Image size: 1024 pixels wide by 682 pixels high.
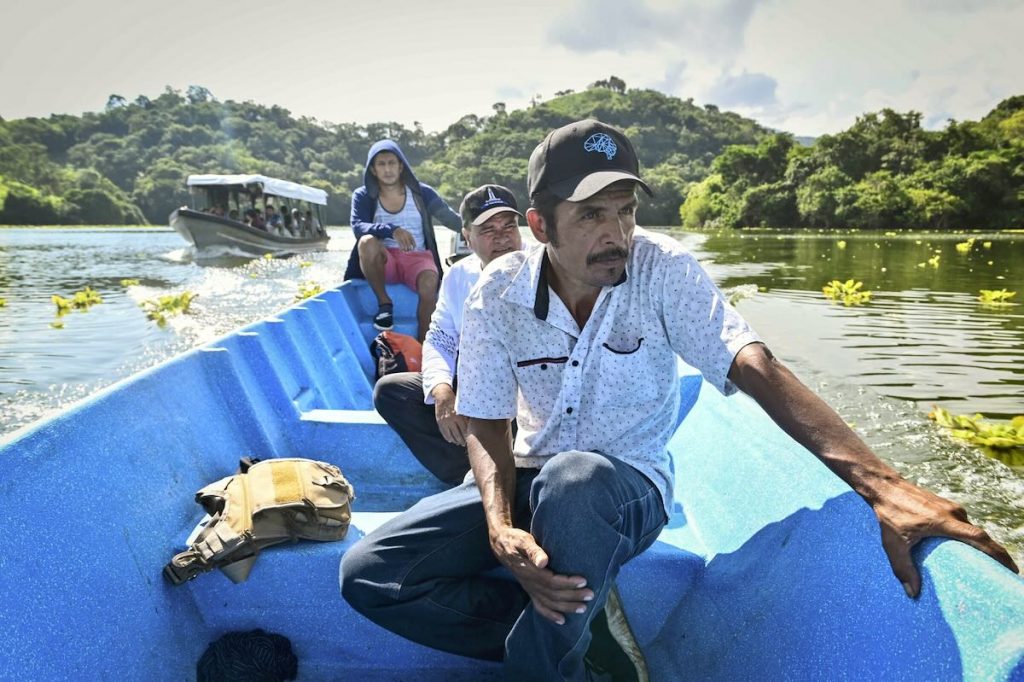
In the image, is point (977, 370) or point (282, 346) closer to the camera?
point (282, 346)

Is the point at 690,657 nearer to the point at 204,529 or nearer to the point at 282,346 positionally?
the point at 204,529

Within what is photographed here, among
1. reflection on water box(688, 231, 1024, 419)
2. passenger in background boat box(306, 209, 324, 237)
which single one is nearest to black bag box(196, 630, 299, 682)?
reflection on water box(688, 231, 1024, 419)

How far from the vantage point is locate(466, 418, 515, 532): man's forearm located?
1.60 m

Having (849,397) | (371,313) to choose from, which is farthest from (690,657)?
(849,397)

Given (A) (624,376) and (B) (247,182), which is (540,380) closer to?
(A) (624,376)

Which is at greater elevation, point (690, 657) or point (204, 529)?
point (204, 529)

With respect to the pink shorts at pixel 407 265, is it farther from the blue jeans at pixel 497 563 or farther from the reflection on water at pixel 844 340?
the blue jeans at pixel 497 563

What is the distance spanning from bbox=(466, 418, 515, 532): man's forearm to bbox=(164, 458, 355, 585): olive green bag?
1.43 feet

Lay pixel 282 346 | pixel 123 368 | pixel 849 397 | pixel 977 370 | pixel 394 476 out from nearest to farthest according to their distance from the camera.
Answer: pixel 394 476
pixel 282 346
pixel 849 397
pixel 977 370
pixel 123 368

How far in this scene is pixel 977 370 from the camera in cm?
679

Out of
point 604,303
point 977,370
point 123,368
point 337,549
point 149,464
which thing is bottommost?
point 977,370

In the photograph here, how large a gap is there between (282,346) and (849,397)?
4751 mm

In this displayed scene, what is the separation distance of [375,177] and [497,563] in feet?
13.2

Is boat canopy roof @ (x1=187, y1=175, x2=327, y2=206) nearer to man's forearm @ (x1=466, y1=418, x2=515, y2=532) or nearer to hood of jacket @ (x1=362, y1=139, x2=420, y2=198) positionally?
hood of jacket @ (x1=362, y1=139, x2=420, y2=198)
